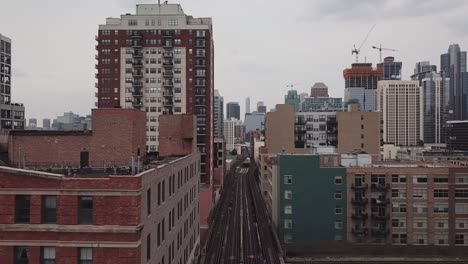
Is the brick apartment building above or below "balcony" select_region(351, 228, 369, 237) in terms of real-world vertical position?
above

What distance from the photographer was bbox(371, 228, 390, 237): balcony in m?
84.7

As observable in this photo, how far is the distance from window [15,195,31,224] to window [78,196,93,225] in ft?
10.4

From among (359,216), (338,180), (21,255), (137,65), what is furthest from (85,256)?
(137,65)

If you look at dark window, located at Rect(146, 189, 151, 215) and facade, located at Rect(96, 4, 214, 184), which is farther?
facade, located at Rect(96, 4, 214, 184)

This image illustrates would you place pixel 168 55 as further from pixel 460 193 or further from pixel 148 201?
pixel 148 201

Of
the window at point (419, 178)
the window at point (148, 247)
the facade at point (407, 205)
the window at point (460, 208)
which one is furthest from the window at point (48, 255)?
the window at point (460, 208)

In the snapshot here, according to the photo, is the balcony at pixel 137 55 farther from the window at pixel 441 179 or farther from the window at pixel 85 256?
the window at pixel 85 256

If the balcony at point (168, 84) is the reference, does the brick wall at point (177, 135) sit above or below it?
below

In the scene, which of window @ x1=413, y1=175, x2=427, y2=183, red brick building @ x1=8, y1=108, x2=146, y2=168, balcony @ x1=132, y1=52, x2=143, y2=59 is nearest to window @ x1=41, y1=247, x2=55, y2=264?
red brick building @ x1=8, y1=108, x2=146, y2=168

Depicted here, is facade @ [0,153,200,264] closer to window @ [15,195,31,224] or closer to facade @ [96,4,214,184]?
window @ [15,195,31,224]

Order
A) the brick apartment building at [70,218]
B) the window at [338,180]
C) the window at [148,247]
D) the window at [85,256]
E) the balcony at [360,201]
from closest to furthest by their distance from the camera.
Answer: the brick apartment building at [70,218], the window at [85,256], the window at [148,247], the balcony at [360,201], the window at [338,180]

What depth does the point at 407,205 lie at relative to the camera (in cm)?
8469

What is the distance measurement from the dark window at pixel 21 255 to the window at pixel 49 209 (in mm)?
2093

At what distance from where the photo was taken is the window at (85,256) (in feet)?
95.1
